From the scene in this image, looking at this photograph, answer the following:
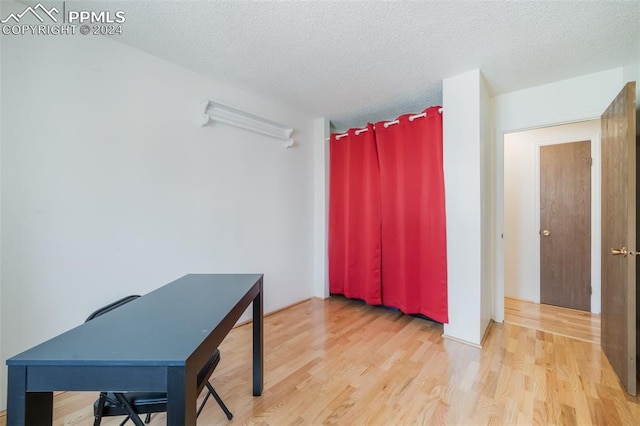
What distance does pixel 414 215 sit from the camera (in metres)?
2.70

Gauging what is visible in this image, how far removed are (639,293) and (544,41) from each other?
1952 millimetres

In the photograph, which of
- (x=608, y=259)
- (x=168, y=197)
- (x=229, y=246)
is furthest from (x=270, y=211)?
(x=608, y=259)

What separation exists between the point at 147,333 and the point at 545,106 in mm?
3493

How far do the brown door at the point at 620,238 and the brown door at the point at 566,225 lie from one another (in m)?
1.16

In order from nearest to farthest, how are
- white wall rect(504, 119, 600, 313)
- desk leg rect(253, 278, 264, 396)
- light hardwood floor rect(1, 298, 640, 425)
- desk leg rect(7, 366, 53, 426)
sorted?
desk leg rect(7, 366, 53, 426)
light hardwood floor rect(1, 298, 640, 425)
desk leg rect(253, 278, 264, 396)
white wall rect(504, 119, 600, 313)

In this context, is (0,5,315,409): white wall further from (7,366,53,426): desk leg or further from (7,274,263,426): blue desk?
(7,366,53,426): desk leg

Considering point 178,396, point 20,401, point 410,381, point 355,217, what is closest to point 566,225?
point 355,217

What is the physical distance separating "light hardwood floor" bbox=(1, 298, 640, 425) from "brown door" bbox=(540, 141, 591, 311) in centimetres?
108

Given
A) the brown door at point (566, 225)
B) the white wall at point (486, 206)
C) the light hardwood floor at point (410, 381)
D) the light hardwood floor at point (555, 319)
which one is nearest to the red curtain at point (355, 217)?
the light hardwood floor at point (410, 381)

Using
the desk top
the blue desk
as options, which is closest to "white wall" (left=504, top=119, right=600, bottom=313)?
the desk top

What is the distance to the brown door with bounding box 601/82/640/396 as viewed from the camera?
1592mm

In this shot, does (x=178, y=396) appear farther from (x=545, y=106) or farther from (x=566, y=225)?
(x=566, y=225)

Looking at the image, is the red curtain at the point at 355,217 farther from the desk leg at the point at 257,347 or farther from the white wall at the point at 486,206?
the desk leg at the point at 257,347

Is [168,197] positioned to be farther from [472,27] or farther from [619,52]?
[619,52]
